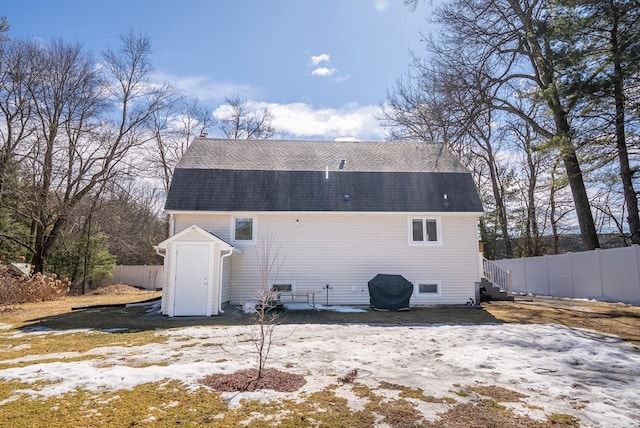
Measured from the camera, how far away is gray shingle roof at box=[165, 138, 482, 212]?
1453cm

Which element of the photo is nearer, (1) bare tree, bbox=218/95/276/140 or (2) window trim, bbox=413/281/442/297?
(2) window trim, bbox=413/281/442/297

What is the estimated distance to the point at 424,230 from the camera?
48.7 feet

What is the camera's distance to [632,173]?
48.6 feet

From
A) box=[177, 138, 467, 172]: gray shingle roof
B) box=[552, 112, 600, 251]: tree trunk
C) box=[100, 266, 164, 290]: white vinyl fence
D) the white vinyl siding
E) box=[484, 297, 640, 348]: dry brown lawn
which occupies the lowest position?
box=[484, 297, 640, 348]: dry brown lawn

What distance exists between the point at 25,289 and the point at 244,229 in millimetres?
10406

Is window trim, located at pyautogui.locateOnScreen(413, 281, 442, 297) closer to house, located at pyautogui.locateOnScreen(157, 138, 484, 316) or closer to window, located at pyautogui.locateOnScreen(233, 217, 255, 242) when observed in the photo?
house, located at pyautogui.locateOnScreen(157, 138, 484, 316)

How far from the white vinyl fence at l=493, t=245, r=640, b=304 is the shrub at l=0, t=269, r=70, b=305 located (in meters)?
23.6

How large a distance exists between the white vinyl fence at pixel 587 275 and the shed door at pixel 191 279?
572 inches

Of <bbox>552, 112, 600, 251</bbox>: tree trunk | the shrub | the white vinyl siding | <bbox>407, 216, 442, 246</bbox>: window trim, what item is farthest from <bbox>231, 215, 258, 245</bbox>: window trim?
<bbox>552, 112, 600, 251</bbox>: tree trunk

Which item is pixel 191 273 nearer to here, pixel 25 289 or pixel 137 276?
pixel 25 289

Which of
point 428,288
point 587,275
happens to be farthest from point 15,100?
point 587,275

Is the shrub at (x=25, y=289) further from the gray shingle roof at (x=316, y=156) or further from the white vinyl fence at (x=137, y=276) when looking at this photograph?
the white vinyl fence at (x=137, y=276)

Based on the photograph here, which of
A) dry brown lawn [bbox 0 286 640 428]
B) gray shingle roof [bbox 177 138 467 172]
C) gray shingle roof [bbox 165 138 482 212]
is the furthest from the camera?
gray shingle roof [bbox 177 138 467 172]

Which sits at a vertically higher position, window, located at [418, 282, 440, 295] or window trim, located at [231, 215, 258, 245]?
window trim, located at [231, 215, 258, 245]
